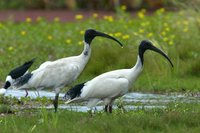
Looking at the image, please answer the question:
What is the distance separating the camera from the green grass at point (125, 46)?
46.2ft

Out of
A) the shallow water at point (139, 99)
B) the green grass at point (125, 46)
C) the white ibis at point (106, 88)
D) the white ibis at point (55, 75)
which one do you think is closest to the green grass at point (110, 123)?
the white ibis at point (106, 88)

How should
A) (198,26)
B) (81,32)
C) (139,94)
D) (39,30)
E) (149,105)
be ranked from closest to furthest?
1. (149,105)
2. (139,94)
3. (198,26)
4. (81,32)
5. (39,30)

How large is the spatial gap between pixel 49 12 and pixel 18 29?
540 cm

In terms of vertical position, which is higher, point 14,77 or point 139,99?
point 14,77

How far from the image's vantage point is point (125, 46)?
15.0 metres

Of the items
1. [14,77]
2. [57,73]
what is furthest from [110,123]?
[14,77]

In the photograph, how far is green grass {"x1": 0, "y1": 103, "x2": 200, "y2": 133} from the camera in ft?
28.5

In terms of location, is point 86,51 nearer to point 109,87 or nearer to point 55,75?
point 55,75

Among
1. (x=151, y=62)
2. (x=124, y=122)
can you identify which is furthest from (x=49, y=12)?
(x=124, y=122)

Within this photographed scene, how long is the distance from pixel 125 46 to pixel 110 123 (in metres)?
6.24

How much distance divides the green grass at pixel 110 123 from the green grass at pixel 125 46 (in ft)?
12.3

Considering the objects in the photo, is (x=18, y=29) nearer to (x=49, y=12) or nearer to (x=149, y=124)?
(x=49, y=12)

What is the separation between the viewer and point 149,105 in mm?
11469

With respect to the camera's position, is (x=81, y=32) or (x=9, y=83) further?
(x=81, y=32)
